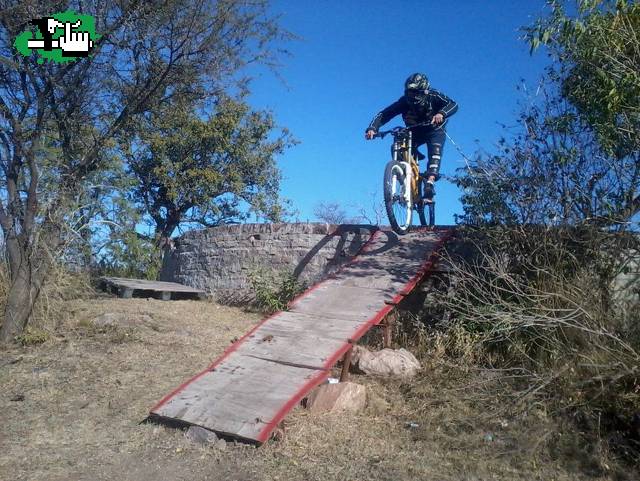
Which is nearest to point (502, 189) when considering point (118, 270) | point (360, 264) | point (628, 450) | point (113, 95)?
point (360, 264)

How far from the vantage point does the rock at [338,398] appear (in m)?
4.74

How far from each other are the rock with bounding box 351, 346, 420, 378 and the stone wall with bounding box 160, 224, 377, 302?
287 centimetres

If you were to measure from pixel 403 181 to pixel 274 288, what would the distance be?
267 cm

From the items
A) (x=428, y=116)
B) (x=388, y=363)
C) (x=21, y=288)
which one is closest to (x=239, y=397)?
(x=388, y=363)

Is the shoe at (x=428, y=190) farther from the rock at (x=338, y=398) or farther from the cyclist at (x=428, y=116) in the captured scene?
the rock at (x=338, y=398)

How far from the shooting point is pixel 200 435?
13.9ft

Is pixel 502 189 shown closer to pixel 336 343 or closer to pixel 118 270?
pixel 336 343

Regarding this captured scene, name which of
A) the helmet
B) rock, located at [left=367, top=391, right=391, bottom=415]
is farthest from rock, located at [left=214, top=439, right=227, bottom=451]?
the helmet

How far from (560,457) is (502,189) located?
9.87 ft

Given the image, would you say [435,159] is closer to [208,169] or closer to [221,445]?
[221,445]

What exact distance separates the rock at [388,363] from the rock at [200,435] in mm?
1889

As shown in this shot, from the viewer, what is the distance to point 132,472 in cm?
387

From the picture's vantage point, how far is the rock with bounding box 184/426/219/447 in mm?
4184
